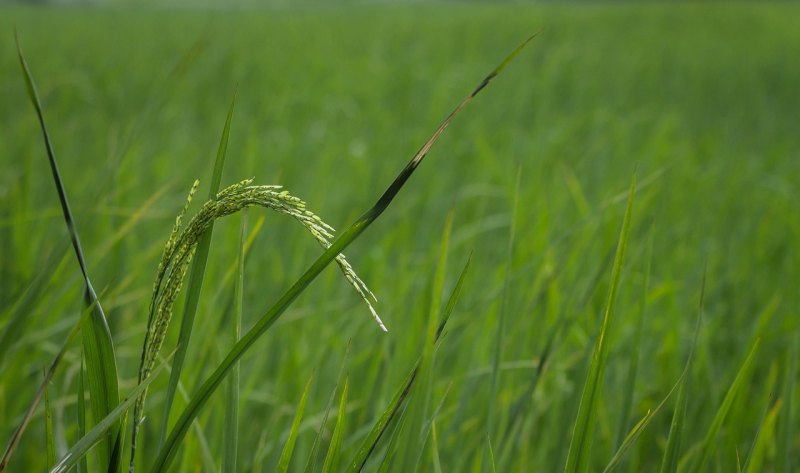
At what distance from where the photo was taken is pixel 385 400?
1.07m

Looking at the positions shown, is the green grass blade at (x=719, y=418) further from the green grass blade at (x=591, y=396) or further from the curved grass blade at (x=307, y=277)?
the curved grass blade at (x=307, y=277)

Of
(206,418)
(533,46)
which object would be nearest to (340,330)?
(206,418)

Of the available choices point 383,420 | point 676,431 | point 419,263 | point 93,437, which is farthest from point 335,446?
point 419,263

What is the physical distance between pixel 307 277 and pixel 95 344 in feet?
0.56

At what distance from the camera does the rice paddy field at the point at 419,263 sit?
25.4 inches

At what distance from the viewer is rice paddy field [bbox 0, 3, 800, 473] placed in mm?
644

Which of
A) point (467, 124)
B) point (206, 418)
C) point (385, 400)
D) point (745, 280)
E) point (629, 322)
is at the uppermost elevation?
point (467, 124)

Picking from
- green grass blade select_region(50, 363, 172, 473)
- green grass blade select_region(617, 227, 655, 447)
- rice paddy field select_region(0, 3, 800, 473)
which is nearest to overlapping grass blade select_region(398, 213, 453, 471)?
rice paddy field select_region(0, 3, 800, 473)

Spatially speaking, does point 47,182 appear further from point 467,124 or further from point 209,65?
point 209,65

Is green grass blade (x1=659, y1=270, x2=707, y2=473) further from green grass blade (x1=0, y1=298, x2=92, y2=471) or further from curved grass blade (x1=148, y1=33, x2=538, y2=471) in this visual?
green grass blade (x1=0, y1=298, x2=92, y2=471)

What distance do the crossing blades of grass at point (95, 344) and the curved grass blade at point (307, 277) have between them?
1.9 inches

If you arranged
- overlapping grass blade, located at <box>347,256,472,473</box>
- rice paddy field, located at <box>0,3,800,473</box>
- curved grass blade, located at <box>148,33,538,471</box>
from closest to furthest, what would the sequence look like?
curved grass blade, located at <box>148,33,538,471</box> < overlapping grass blade, located at <box>347,256,472,473</box> < rice paddy field, located at <box>0,3,800,473</box>

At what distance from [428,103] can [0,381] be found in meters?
3.42

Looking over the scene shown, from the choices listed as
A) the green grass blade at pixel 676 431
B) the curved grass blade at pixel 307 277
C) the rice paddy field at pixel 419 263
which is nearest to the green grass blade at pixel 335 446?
the rice paddy field at pixel 419 263
